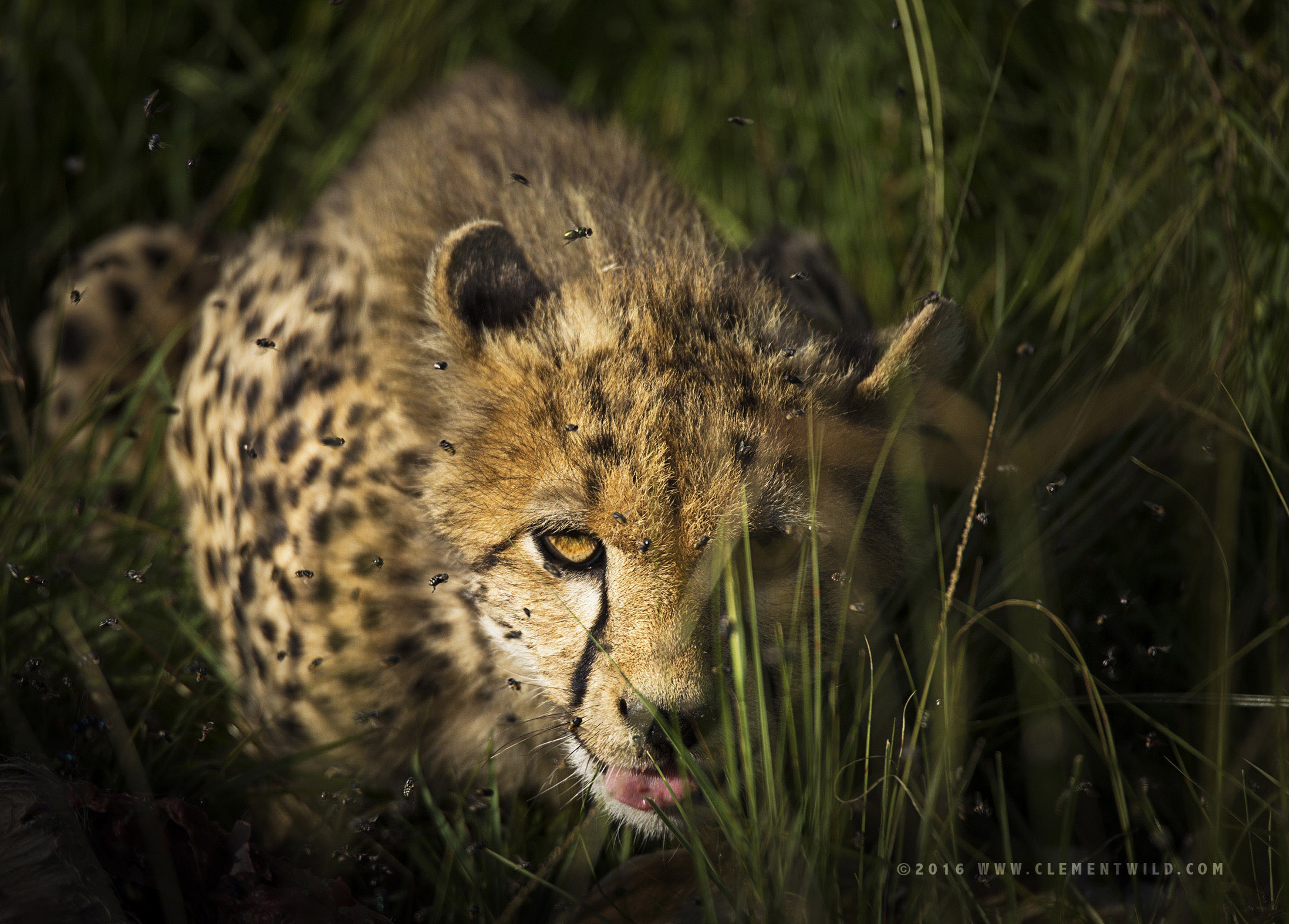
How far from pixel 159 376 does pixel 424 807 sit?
1354 mm

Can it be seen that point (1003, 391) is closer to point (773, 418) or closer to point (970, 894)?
point (773, 418)

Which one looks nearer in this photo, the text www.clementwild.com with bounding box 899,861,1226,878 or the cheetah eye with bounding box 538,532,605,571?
the text www.clementwild.com with bounding box 899,861,1226,878

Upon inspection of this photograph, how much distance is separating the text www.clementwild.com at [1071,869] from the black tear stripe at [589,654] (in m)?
0.58

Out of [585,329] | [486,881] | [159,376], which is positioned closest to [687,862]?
[486,881]

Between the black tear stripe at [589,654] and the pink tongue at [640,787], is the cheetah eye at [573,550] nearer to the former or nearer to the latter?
the black tear stripe at [589,654]

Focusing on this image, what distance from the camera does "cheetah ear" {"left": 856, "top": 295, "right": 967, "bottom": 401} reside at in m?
1.82

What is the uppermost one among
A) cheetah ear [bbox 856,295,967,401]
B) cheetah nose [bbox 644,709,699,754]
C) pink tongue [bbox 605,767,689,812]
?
cheetah ear [bbox 856,295,967,401]

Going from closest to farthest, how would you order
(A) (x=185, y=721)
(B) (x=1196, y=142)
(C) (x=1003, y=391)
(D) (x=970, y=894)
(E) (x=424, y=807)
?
1. (D) (x=970, y=894)
2. (A) (x=185, y=721)
3. (E) (x=424, y=807)
4. (C) (x=1003, y=391)
5. (B) (x=1196, y=142)

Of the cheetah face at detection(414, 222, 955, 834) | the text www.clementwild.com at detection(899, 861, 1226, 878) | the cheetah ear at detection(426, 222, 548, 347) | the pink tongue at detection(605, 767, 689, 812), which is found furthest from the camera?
the cheetah ear at detection(426, 222, 548, 347)

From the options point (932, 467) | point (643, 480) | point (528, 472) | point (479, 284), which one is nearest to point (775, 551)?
point (643, 480)

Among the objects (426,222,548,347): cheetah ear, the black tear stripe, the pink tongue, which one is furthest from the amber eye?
(426,222,548,347): cheetah ear

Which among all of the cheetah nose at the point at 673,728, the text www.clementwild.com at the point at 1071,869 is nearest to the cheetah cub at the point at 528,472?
the cheetah nose at the point at 673,728

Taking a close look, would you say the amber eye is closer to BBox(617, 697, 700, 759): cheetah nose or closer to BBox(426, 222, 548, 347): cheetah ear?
BBox(617, 697, 700, 759): cheetah nose

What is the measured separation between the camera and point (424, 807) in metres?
2.20
